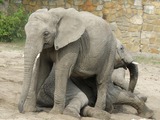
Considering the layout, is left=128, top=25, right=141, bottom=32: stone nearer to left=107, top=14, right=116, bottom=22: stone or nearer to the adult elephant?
left=107, top=14, right=116, bottom=22: stone

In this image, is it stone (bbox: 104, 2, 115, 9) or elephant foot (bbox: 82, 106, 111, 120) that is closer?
elephant foot (bbox: 82, 106, 111, 120)

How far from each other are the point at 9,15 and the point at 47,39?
8847mm

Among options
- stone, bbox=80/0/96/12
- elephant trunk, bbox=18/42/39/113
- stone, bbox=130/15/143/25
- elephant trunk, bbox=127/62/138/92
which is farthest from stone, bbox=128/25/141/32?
elephant trunk, bbox=18/42/39/113

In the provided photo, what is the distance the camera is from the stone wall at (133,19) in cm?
1269

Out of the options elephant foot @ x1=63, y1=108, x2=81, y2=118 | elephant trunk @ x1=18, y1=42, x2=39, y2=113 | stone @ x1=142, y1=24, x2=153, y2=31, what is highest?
elephant trunk @ x1=18, y1=42, x2=39, y2=113

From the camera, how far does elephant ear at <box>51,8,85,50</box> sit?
5.02m

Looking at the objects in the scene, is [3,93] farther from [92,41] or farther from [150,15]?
[150,15]

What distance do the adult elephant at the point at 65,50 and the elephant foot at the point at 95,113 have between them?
27 cm

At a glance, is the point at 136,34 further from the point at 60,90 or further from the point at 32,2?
the point at 60,90

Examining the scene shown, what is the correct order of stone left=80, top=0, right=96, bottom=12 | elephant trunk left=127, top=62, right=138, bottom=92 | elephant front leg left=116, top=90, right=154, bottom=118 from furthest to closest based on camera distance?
stone left=80, top=0, right=96, bottom=12 < elephant trunk left=127, top=62, right=138, bottom=92 < elephant front leg left=116, top=90, right=154, bottom=118

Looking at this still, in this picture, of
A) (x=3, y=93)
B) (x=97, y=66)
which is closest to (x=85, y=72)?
(x=97, y=66)

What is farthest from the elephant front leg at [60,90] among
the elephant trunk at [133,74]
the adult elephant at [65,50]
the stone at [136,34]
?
the stone at [136,34]

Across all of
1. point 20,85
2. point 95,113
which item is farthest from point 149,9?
point 95,113

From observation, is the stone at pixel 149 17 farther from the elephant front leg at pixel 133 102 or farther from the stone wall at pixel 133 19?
the elephant front leg at pixel 133 102
